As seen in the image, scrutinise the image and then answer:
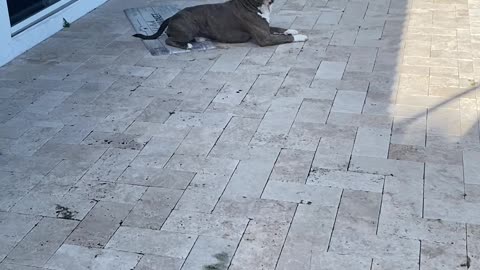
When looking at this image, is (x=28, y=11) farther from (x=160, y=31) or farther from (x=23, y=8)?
(x=160, y=31)

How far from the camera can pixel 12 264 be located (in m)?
3.26

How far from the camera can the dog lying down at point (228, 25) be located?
19.6 ft

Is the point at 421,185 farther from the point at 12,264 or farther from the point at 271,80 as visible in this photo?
the point at 12,264

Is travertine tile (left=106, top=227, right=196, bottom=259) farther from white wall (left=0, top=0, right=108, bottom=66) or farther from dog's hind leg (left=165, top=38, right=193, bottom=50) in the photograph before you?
white wall (left=0, top=0, right=108, bottom=66)

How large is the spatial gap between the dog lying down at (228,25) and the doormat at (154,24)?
0.24 ft

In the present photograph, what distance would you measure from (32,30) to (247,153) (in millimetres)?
2931

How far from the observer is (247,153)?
14.0ft

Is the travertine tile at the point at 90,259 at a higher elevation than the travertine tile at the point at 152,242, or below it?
higher

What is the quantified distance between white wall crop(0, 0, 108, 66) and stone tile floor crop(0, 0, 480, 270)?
9 cm

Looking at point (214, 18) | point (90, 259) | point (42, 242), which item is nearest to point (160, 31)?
point (214, 18)

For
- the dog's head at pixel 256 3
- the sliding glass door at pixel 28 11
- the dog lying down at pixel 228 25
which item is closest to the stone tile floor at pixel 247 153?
the dog lying down at pixel 228 25

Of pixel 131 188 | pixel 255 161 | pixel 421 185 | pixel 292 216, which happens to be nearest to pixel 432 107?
pixel 421 185

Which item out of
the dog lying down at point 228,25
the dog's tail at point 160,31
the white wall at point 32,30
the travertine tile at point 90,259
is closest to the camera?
the travertine tile at point 90,259

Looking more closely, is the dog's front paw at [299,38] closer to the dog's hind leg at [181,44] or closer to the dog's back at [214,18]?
the dog's back at [214,18]
